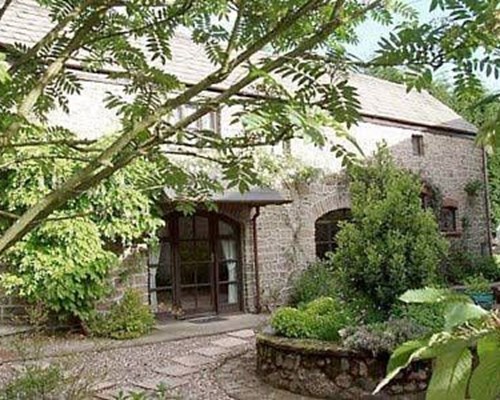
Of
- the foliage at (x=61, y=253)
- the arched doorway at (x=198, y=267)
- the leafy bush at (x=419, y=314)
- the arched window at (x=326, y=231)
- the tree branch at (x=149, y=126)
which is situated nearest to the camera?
the tree branch at (x=149, y=126)

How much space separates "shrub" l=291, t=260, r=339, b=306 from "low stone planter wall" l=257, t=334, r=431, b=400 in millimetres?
5755

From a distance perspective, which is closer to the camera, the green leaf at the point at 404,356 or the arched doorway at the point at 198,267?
the green leaf at the point at 404,356

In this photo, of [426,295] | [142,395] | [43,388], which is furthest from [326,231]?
[426,295]

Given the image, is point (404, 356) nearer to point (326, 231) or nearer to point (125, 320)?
point (125, 320)

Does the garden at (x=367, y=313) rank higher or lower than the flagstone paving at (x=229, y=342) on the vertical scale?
higher

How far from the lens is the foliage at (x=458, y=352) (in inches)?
23.6

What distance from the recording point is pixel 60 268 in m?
9.72

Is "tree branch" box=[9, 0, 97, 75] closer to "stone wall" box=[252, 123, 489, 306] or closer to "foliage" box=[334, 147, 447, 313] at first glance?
"foliage" box=[334, 147, 447, 313]

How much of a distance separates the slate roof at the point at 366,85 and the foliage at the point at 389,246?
343 centimetres

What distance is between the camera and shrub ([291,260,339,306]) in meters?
12.8

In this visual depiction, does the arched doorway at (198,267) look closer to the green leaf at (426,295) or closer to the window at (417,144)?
the window at (417,144)

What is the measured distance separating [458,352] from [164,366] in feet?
24.9

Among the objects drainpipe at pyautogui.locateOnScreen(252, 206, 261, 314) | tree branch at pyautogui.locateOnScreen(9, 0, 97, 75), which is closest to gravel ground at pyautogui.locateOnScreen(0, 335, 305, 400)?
drainpipe at pyautogui.locateOnScreen(252, 206, 261, 314)

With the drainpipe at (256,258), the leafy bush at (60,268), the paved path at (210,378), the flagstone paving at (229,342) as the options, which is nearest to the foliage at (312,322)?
the paved path at (210,378)
